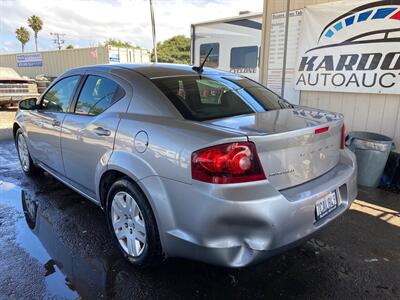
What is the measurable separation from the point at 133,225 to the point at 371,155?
10.8 ft

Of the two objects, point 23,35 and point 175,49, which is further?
point 23,35

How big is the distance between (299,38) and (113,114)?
152 inches

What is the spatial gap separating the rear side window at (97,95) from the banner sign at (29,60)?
2143 centimetres

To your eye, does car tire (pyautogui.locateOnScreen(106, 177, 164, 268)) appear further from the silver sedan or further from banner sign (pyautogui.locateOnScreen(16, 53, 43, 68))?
banner sign (pyautogui.locateOnScreen(16, 53, 43, 68))

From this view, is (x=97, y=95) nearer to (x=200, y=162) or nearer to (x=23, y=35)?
(x=200, y=162)

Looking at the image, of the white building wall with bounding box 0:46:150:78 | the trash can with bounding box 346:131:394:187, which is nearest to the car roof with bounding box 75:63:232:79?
the trash can with bounding box 346:131:394:187

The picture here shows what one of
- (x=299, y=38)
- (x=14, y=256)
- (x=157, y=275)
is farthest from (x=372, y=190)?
(x=14, y=256)

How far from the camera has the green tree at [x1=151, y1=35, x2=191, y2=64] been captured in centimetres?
4138

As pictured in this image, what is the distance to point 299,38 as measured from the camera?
17.4ft

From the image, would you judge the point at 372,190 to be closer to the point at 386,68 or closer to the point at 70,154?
the point at 386,68

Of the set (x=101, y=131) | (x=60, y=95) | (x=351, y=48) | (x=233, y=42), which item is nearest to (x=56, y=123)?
(x=60, y=95)

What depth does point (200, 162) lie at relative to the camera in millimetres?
1912

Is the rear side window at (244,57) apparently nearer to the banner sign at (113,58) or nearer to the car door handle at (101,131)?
the car door handle at (101,131)

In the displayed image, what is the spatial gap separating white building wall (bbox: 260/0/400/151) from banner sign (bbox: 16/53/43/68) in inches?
800
